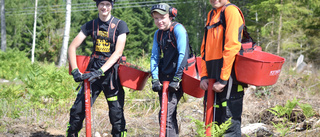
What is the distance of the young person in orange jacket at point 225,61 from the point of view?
2988 millimetres

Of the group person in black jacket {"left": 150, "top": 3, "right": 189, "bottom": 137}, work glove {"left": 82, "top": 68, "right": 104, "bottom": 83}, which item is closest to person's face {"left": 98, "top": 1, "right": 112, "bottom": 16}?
person in black jacket {"left": 150, "top": 3, "right": 189, "bottom": 137}

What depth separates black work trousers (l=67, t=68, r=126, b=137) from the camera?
385 centimetres

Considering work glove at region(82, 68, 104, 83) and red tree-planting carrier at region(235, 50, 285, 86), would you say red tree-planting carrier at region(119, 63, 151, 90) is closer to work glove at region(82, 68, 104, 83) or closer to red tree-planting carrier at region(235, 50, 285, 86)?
Result: work glove at region(82, 68, 104, 83)

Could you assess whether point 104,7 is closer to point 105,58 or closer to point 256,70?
point 105,58

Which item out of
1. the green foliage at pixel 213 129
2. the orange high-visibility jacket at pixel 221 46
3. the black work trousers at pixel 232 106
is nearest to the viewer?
the green foliage at pixel 213 129

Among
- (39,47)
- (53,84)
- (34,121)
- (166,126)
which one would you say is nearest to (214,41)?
(166,126)

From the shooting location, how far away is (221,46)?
10.3 feet

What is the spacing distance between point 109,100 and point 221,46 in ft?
5.40

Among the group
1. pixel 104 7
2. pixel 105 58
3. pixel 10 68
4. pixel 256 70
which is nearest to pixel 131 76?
pixel 105 58

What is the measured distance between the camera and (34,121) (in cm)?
524

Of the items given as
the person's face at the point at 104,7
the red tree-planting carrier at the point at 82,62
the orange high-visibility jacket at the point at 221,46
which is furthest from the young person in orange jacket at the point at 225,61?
the red tree-planting carrier at the point at 82,62

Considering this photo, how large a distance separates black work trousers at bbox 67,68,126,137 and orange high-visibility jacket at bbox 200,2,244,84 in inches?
47.4

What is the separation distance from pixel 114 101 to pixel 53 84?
273 centimetres

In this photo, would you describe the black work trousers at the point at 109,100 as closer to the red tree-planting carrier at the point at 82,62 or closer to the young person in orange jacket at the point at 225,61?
the red tree-planting carrier at the point at 82,62
